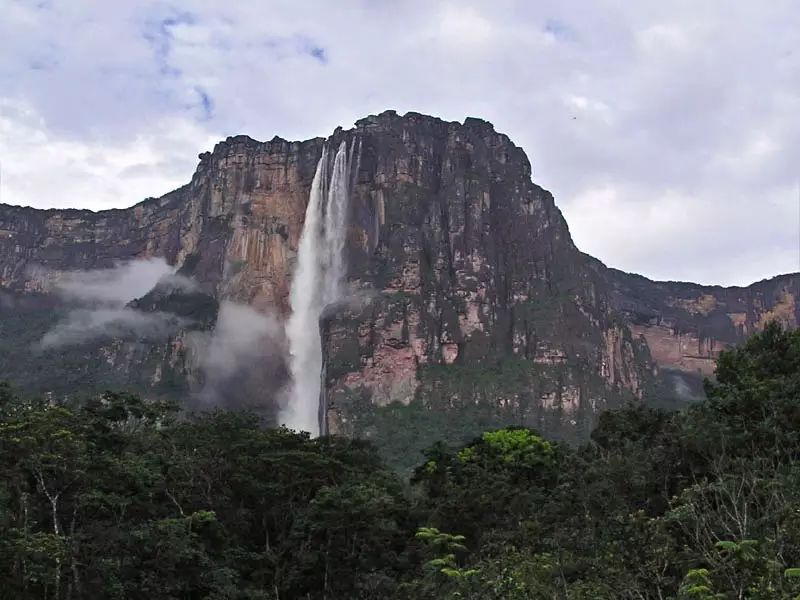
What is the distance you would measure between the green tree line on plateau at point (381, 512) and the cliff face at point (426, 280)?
5653 cm

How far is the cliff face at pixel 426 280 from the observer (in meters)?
96.0

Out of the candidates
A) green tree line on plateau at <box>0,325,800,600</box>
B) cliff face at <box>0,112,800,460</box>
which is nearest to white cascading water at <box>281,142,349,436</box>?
cliff face at <box>0,112,800,460</box>

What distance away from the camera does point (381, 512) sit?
30.8 metres

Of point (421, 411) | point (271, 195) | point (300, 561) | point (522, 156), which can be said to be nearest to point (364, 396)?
point (421, 411)

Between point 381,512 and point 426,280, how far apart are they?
74.4m

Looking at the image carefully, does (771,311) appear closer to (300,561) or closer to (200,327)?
(200,327)

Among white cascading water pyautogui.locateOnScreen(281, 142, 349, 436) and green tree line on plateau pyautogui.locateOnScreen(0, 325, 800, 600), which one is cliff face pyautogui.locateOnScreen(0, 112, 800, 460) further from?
green tree line on plateau pyautogui.locateOnScreen(0, 325, 800, 600)

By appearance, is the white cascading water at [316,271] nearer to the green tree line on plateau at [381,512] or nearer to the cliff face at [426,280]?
the cliff face at [426,280]

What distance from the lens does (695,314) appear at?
480ft

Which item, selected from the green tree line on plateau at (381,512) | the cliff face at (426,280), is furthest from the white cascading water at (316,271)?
the green tree line on plateau at (381,512)

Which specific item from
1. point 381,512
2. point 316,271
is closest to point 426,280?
point 316,271

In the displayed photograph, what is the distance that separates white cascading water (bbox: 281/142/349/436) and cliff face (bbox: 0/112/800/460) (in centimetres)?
191

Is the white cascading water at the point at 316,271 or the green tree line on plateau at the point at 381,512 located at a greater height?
the white cascading water at the point at 316,271

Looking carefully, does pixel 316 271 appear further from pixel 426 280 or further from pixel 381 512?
pixel 381 512
